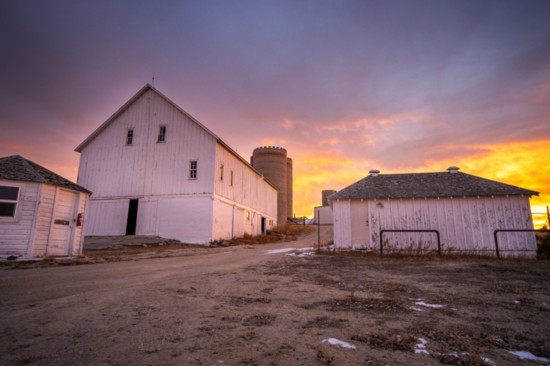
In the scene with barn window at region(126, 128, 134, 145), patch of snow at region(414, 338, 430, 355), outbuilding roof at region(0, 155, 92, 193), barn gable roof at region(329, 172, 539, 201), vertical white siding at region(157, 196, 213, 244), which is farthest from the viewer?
barn window at region(126, 128, 134, 145)

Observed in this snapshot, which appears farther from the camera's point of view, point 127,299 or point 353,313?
point 127,299

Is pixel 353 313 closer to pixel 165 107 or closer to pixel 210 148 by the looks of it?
pixel 210 148

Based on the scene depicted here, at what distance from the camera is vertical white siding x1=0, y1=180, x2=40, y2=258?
10.9m

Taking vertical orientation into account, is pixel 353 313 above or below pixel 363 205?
below

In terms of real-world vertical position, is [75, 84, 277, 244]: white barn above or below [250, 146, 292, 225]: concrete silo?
below

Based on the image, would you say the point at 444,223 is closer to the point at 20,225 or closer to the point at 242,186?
the point at 242,186

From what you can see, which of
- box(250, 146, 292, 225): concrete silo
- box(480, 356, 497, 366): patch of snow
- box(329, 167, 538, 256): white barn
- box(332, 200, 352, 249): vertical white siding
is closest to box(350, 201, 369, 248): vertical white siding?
box(329, 167, 538, 256): white barn

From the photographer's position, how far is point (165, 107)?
75.5 ft

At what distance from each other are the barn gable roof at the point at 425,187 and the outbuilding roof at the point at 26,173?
12931 mm

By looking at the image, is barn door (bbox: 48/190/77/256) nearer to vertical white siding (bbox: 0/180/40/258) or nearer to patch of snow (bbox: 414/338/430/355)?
vertical white siding (bbox: 0/180/40/258)

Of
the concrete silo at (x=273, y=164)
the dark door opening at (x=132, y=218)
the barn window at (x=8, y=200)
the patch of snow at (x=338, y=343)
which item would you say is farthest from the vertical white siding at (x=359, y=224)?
the concrete silo at (x=273, y=164)

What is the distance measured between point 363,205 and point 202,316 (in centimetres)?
1409

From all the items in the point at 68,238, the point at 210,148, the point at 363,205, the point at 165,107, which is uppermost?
the point at 165,107

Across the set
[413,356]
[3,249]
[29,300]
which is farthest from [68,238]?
[413,356]
